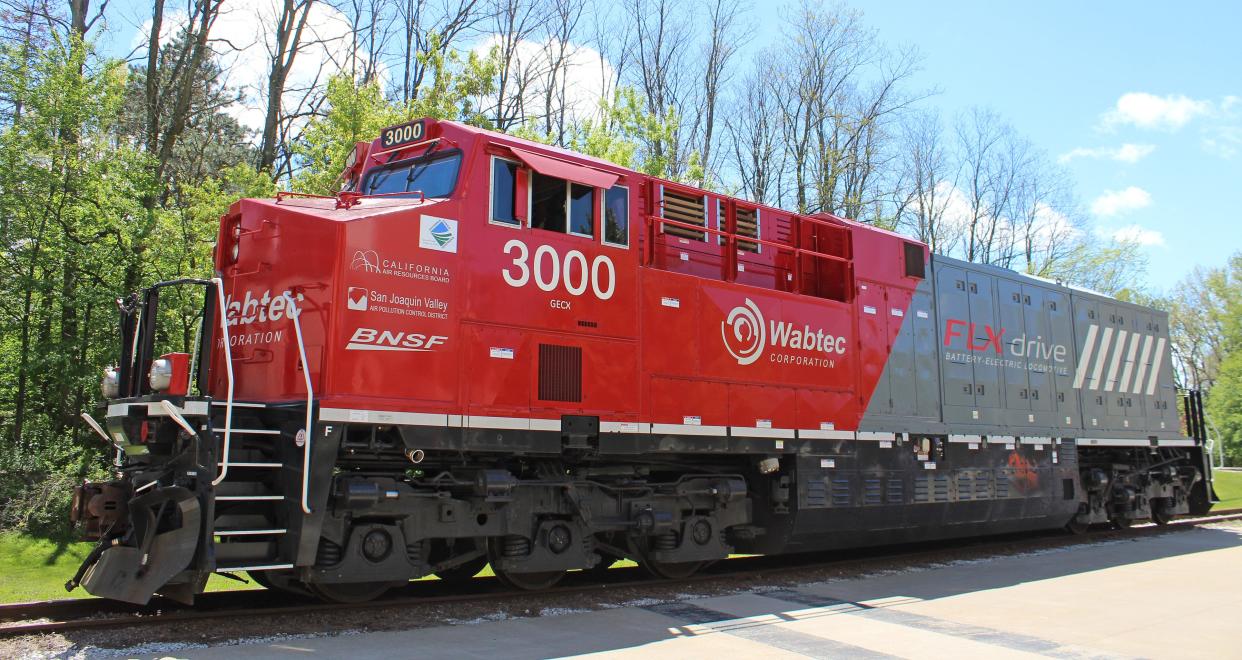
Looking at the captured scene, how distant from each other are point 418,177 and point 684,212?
3.09 meters

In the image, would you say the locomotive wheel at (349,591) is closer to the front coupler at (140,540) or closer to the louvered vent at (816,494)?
the front coupler at (140,540)

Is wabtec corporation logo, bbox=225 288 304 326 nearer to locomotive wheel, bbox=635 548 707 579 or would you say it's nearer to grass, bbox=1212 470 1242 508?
locomotive wheel, bbox=635 548 707 579

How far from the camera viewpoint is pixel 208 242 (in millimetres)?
14828

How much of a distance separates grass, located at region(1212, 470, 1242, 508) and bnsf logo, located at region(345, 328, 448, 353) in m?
23.2

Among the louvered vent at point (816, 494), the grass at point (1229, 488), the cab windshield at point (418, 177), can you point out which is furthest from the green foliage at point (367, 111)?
the grass at point (1229, 488)

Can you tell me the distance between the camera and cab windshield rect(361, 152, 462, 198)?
24.4 ft

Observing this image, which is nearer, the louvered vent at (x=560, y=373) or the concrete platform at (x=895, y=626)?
the concrete platform at (x=895, y=626)

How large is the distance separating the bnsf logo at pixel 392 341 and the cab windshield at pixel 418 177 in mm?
1333

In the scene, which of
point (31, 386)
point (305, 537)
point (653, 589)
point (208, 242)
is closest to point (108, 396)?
point (305, 537)

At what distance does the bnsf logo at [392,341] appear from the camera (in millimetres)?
6504

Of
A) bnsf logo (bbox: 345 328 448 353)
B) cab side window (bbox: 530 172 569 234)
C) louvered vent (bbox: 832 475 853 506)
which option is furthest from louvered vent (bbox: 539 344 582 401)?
louvered vent (bbox: 832 475 853 506)

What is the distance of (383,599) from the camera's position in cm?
746

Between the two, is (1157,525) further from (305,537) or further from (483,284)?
(305,537)

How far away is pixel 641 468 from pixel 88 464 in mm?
10734
